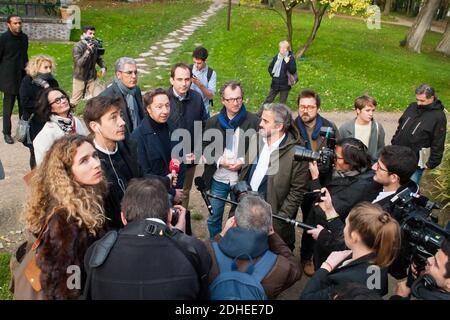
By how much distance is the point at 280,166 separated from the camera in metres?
4.02

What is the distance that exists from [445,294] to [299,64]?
1420 cm

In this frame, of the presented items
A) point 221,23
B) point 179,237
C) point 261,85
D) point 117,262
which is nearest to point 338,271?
point 179,237

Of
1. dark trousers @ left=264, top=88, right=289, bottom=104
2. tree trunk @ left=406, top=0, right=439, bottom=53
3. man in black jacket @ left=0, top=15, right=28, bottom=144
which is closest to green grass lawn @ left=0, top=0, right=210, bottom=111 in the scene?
man in black jacket @ left=0, top=15, right=28, bottom=144

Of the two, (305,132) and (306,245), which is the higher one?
(305,132)

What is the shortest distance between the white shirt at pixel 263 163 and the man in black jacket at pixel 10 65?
4910 mm

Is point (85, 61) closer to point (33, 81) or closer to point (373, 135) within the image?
point (33, 81)

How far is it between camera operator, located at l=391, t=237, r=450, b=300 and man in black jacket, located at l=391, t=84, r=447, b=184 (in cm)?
344

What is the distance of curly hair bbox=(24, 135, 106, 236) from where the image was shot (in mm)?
2711

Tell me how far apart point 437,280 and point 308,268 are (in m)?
2.20

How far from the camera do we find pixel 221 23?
21.7 meters

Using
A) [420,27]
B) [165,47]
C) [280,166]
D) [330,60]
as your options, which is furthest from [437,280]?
[420,27]

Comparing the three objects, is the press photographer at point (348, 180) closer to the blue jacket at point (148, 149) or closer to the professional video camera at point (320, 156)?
the professional video camera at point (320, 156)

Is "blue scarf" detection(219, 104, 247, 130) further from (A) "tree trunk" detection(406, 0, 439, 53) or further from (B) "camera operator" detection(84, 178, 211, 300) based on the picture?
(A) "tree trunk" detection(406, 0, 439, 53)

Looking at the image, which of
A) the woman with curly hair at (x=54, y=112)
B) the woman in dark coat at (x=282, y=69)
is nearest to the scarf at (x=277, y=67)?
the woman in dark coat at (x=282, y=69)
